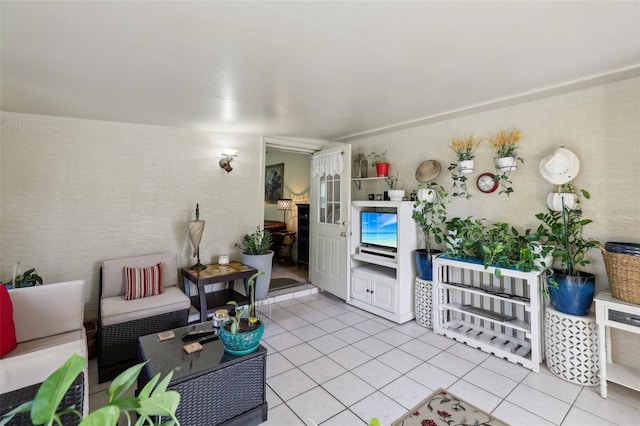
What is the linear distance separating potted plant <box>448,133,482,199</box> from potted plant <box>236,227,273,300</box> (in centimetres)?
244

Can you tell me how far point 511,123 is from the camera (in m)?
2.94

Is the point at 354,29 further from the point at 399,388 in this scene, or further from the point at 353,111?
the point at 399,388

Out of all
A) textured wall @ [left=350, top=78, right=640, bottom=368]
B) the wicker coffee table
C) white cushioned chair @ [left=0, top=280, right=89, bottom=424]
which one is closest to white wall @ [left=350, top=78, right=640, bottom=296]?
textured wall @ [left=350, top=78, right=640, bottom=368]

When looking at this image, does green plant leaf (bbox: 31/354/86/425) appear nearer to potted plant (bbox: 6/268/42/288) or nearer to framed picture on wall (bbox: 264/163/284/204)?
potted plant (bbox: 6/268/42/288)

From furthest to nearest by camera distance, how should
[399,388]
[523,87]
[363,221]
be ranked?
[363,221] < [523,87] < [399,388]

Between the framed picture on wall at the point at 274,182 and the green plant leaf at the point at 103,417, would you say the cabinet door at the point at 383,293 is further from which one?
the framed picture on wall at the point at 274,182

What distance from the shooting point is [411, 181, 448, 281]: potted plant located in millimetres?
3355

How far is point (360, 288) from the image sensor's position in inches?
154

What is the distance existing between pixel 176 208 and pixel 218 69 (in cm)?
222

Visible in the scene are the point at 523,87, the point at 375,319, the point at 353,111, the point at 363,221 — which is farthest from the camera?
the point at 363,221

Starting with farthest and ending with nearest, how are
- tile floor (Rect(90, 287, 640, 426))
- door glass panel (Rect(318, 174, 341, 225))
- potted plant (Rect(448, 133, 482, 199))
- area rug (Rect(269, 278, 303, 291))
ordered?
area rug (Rect(269, 278, 303, 291)) → door glass panel (Rect(318, 174, 341, 225)) → potted plant (Rect(448, 133, 482, 199)) → tile floor (Rect(90, 287, 640, 426))

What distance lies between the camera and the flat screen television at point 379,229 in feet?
11.8

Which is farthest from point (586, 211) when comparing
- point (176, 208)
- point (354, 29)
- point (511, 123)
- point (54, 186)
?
point (54, 186)

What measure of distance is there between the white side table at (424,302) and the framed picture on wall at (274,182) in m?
4.15
